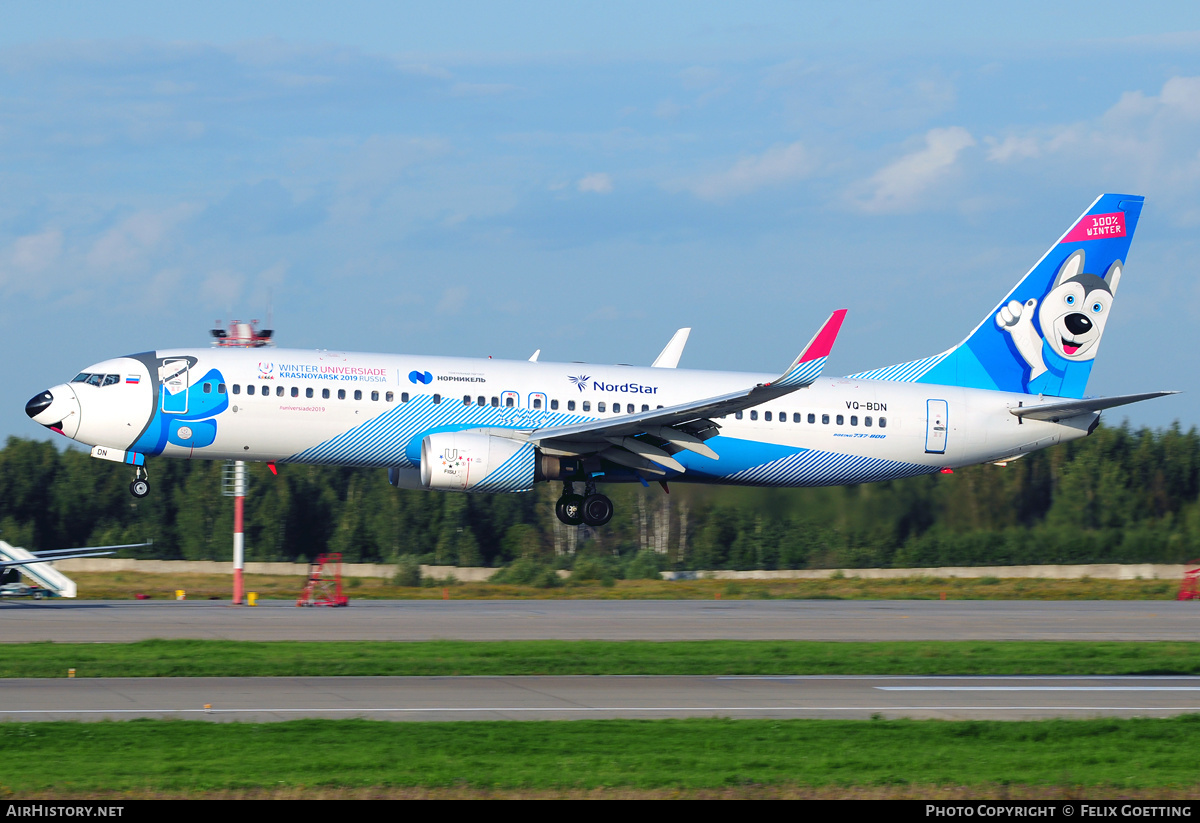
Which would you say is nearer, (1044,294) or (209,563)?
(1044,294)

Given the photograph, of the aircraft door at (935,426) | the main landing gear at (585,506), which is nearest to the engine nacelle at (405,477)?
the main landing gear at (585,506)

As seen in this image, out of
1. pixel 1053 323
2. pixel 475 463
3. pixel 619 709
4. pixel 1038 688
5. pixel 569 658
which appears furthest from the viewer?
pixel 1053 323

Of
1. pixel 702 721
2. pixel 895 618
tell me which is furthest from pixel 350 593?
Answer: pixel 702 721

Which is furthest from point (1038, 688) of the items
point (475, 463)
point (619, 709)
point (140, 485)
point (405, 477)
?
point (140, 485)

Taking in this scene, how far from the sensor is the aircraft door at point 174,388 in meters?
31.0

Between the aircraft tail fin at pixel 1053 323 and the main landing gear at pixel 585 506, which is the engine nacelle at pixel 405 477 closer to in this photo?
the main landing gear at pixel 585 506

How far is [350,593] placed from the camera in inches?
1540

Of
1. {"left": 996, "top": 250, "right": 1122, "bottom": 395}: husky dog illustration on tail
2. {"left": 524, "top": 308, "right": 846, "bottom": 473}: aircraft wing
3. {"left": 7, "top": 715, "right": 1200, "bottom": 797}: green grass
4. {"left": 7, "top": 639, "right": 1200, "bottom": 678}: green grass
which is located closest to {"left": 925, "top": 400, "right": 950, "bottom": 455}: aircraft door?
{"left": 996, "top": 250, "right": 1122, "bottom": 395}: husky dog illustration on tail

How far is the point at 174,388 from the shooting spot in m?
31.1

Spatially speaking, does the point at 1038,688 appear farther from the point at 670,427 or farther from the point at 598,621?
the point at 670,427

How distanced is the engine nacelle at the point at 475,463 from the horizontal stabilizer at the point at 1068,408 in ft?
43.4

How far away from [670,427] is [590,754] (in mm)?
19273
